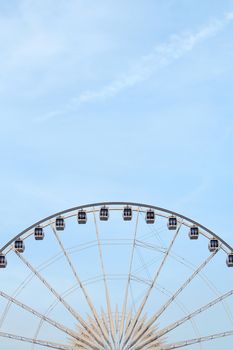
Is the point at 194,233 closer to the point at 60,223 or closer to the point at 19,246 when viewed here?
the point at 60,223

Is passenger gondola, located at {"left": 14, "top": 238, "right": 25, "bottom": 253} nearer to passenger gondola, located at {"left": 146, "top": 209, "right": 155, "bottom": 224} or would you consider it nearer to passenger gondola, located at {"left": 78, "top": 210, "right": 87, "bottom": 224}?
passenger gondola, located at {"left": 78, "top": 210, "right": 87, "bottom": 224}

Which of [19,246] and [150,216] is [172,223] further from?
[19,246]

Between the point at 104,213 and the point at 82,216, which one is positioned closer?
the point at 82,216

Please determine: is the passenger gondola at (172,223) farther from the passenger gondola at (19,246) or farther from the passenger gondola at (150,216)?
the passenger gondola at (19,246)

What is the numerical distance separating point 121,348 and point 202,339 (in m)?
4.78

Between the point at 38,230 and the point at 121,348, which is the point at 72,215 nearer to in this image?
the point at 38,230

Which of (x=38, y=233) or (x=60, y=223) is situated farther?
(x=60, y=223)

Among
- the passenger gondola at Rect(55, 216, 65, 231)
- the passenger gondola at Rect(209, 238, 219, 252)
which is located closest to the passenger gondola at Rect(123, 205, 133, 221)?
the passenger gondola at Rect(55, 216, 65, 231)

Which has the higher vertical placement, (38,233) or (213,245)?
(38,233)

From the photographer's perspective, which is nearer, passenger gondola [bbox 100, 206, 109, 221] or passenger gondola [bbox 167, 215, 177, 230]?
passenger gondola [bbox 167, 215, 177, 230]

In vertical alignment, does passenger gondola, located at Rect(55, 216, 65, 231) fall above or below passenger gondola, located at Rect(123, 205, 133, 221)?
below

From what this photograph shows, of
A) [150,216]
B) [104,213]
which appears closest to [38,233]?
[104,213]

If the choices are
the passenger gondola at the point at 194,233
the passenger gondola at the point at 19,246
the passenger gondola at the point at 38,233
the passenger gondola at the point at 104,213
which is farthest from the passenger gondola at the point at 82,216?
the passenger gondola at the point at 194,233

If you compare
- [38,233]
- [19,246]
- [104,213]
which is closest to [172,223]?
[104,213]
